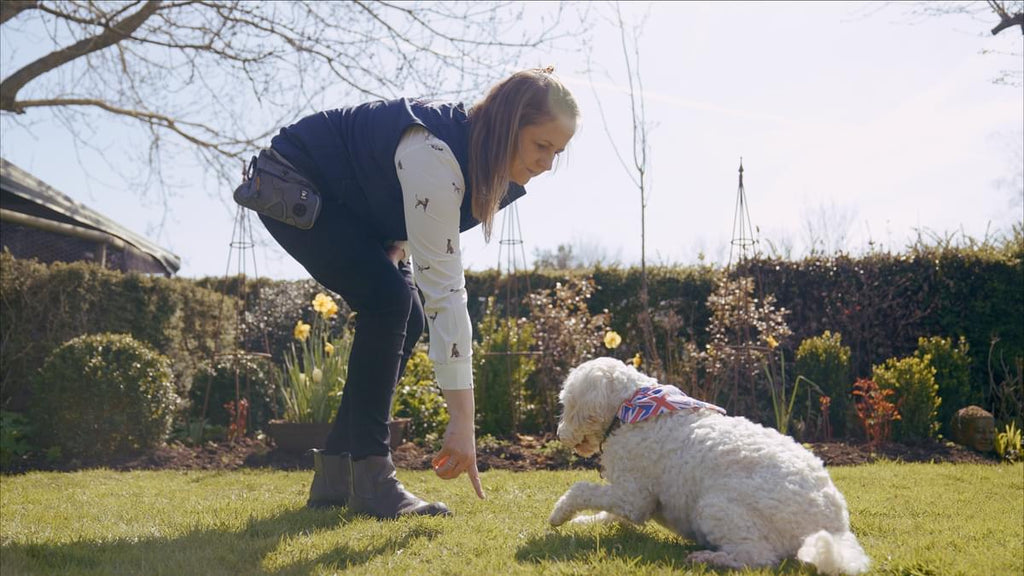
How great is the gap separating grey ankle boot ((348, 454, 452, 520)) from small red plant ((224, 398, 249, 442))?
3.80 meters

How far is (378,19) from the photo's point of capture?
9.80 metres


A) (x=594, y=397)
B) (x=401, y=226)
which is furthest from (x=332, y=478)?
(x=594, y=397)

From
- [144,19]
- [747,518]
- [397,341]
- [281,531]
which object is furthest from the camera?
[144,19]

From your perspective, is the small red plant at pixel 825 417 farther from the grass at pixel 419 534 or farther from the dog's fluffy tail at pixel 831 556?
the dog's fluffy tail at pixel 831 556

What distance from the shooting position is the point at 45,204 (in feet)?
39.9

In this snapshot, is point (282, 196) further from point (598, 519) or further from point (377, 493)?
point (598, 519)

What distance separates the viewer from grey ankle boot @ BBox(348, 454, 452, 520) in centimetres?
353

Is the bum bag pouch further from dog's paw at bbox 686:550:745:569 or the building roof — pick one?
the building roof

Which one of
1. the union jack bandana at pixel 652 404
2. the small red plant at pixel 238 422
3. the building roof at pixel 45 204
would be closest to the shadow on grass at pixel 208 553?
the union jack bandana at pixel 652 404

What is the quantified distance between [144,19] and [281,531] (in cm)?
888

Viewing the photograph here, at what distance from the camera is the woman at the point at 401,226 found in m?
2.97

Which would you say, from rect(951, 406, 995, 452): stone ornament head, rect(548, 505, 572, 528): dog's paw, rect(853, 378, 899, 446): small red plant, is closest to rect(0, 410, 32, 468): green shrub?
rect(548, 505, 572, 528): dog's paw

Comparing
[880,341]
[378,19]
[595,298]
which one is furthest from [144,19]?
[880,341]

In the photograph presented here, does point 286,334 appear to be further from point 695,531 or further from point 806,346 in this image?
point 695,531
